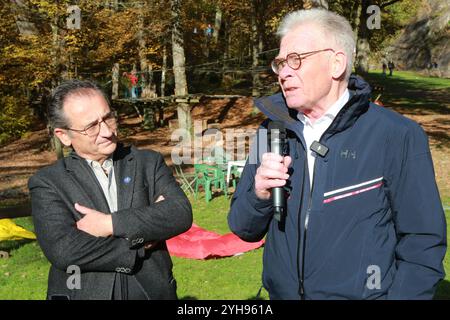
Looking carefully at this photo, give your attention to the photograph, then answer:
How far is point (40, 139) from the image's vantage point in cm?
3425

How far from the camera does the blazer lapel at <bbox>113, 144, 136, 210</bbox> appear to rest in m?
3.09

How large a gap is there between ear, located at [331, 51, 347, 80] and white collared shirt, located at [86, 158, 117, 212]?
140cm

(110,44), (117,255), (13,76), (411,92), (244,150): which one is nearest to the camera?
(117,255)

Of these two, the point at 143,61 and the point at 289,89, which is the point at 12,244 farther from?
the point at 143,61

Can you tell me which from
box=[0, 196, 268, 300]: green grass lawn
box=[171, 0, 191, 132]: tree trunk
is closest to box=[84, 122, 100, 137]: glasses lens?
box=[0, 196, 268, 300]: green grass lawn

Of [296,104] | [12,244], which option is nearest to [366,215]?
[296,104]

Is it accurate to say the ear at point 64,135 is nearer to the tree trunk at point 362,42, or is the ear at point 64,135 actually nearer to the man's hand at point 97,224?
the man's hand at point 97,224

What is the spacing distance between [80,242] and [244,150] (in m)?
21.7

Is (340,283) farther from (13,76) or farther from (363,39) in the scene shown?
(363,39)

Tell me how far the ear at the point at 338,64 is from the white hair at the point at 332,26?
3 cm

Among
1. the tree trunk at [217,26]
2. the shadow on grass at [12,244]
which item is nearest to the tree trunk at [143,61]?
the tree trunk at [217,26]

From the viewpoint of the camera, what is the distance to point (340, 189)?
8.33ft

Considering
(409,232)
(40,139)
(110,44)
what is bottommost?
(40,139)

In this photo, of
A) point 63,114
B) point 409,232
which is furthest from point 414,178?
point 63,114
